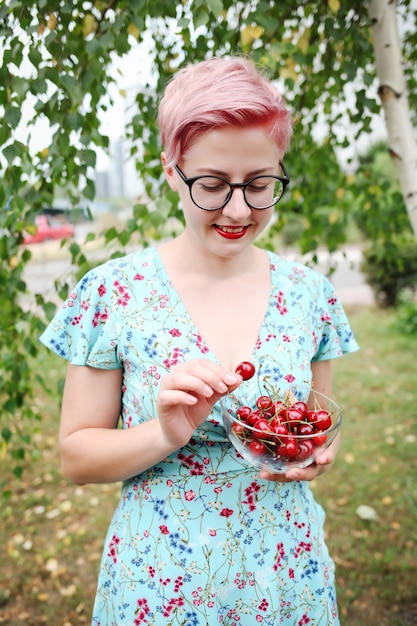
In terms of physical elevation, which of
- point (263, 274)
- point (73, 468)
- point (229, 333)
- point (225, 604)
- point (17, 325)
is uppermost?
point (263, 274)

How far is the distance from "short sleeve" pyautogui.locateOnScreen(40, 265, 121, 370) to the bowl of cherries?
33cm

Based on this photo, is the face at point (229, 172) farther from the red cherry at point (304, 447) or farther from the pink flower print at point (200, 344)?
the red cherry at point (304, 447)

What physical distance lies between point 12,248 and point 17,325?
318 millimetres

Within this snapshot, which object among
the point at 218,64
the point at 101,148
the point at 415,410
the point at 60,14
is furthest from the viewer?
the point at 415,410

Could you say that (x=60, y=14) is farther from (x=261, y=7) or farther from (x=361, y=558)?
(x=361, y=558)

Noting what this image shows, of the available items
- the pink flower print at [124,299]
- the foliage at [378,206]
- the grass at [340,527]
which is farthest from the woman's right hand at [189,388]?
the foliage at [378,206]

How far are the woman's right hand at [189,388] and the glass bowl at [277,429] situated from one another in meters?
0.12

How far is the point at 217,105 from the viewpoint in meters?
1.18

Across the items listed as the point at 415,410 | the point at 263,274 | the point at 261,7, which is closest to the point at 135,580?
the point at 263,274

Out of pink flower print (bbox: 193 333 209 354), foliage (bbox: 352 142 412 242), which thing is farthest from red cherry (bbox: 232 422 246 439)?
foliage (bbox: 352 142 412 242)

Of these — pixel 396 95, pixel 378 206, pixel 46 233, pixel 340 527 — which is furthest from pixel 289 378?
pixel 46 233

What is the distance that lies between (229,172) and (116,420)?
2.31 feet

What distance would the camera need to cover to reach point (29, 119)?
1.99 metres

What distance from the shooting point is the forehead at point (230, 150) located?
121 cm
